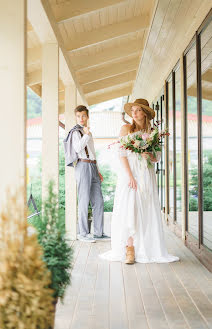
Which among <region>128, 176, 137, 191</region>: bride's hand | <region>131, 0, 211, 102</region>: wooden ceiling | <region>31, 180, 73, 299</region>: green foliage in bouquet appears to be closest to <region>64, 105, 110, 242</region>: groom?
<region>128, 176, 137, 191</region>: bride's hand

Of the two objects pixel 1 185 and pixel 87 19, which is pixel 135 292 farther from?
pixel 87 19

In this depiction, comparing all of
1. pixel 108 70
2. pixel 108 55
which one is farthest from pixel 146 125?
pixel 108 70

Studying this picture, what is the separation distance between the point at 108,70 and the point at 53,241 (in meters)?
6.56

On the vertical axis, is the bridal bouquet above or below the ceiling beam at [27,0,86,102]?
below

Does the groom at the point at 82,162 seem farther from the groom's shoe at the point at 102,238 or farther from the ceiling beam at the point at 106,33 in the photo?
the ceiling beam at the point at 106,33

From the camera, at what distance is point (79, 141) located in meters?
5.83

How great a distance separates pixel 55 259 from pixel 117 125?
16.3m

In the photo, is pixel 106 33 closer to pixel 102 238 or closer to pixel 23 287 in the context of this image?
pixel 102 238

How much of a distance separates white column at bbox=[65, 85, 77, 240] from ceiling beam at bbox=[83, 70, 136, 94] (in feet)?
6.92

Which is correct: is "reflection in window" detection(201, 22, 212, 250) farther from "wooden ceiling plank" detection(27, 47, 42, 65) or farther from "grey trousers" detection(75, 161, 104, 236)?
"wooden ceiling plank" detection(27, 47, 42, 65)

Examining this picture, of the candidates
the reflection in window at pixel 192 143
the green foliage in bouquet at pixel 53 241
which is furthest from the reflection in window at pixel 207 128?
the green foliage in bouquet at pixel 53 241

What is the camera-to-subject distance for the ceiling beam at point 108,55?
680cm

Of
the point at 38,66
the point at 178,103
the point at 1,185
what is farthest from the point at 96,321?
the point at 38,66

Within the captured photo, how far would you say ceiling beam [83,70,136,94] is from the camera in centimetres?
914
